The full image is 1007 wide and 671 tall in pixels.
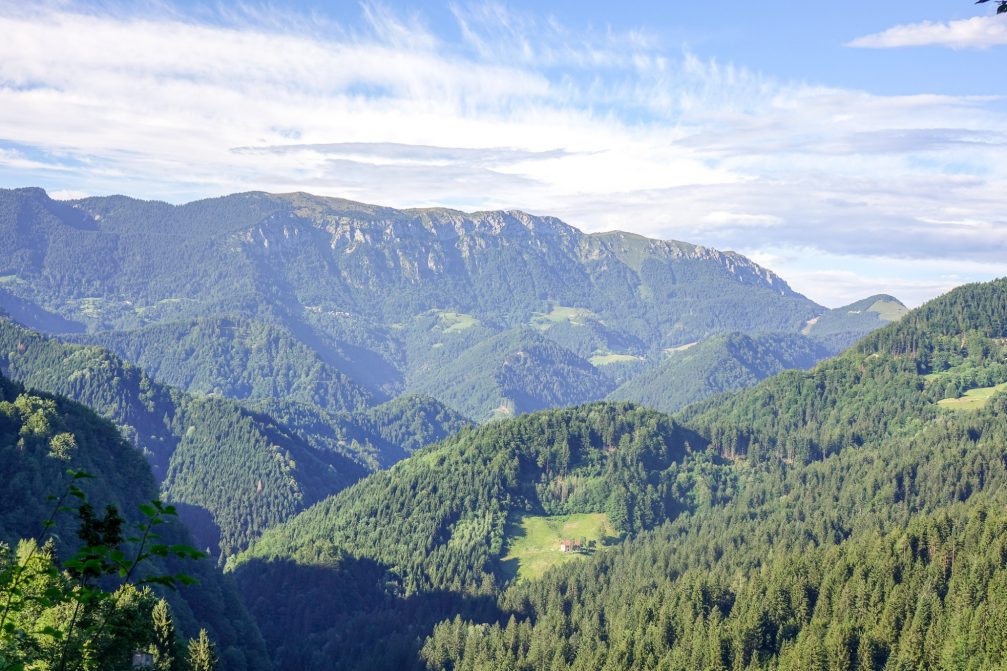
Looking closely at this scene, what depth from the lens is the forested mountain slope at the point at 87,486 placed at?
145750 mm

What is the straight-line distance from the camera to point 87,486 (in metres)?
156

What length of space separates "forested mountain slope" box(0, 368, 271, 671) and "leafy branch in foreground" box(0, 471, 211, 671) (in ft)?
163

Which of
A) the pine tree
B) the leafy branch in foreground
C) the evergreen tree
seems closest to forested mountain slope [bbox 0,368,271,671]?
the evergreen tree

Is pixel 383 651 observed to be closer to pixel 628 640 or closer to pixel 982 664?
pixel 628 640

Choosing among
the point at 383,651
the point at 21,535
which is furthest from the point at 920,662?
the point at 21,535

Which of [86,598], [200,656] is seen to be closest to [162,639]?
[200,656]

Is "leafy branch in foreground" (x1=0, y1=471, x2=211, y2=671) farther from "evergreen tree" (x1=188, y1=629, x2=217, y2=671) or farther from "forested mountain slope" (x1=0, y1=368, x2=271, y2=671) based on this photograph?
"forested mountain slope" (x1=0, y1=368, x2=271, y2=671)

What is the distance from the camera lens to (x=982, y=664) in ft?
388

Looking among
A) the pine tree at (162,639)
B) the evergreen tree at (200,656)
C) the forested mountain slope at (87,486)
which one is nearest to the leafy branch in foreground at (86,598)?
the pine tree at (162,639)

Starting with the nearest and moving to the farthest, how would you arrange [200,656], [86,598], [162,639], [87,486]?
[86,598] < [162,639] < [200,656] < [87,486]

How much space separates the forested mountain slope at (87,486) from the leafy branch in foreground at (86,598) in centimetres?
4980

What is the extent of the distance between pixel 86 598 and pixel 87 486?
154419mm

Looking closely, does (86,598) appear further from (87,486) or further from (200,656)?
(87,486)

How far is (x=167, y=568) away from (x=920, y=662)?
132 meters
